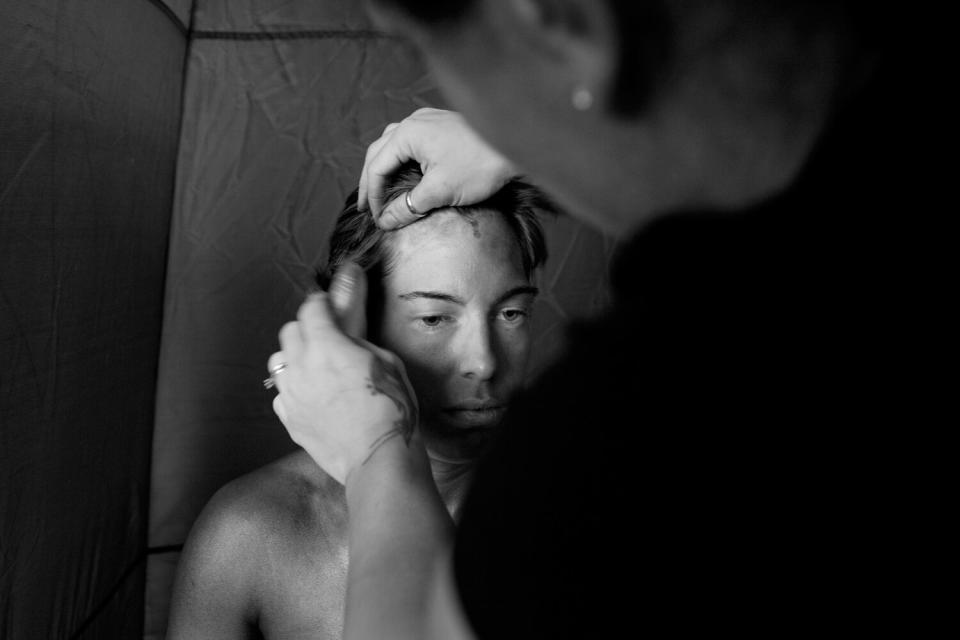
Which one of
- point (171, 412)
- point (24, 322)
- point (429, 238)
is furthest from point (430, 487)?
point (171, 412)

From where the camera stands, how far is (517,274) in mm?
1160

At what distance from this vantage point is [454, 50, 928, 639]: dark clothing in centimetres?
32

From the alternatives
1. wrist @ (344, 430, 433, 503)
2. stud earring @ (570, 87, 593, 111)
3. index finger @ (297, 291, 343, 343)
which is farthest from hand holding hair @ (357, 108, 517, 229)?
stud earring @ (570, 87, 593, 111)

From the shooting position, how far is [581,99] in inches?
13.3

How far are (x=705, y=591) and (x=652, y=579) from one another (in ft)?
0.07

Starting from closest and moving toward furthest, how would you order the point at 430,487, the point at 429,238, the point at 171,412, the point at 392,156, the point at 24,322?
1. the point at 430,487
2. the point at 24,322
3. the point at 392,156
4. the point at 429,238
5. the point at 171,412

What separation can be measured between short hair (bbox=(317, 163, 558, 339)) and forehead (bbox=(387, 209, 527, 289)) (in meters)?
0.02

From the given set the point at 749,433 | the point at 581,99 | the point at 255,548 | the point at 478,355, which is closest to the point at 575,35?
the point at 581,99

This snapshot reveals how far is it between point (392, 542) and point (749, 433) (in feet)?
0.82

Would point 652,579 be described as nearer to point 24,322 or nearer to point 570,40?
point 570,40

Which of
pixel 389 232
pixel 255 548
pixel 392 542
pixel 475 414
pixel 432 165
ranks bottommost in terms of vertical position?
pixel 255 548

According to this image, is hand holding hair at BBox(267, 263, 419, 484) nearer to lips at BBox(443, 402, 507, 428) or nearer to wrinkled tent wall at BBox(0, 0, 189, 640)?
wrinkled tent wall at BBox(0, 0, 189, 640)

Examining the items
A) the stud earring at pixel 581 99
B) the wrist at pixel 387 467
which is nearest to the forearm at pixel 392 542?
the wrist at pixel 387 467

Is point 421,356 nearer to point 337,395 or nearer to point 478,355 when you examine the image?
point 478,355
